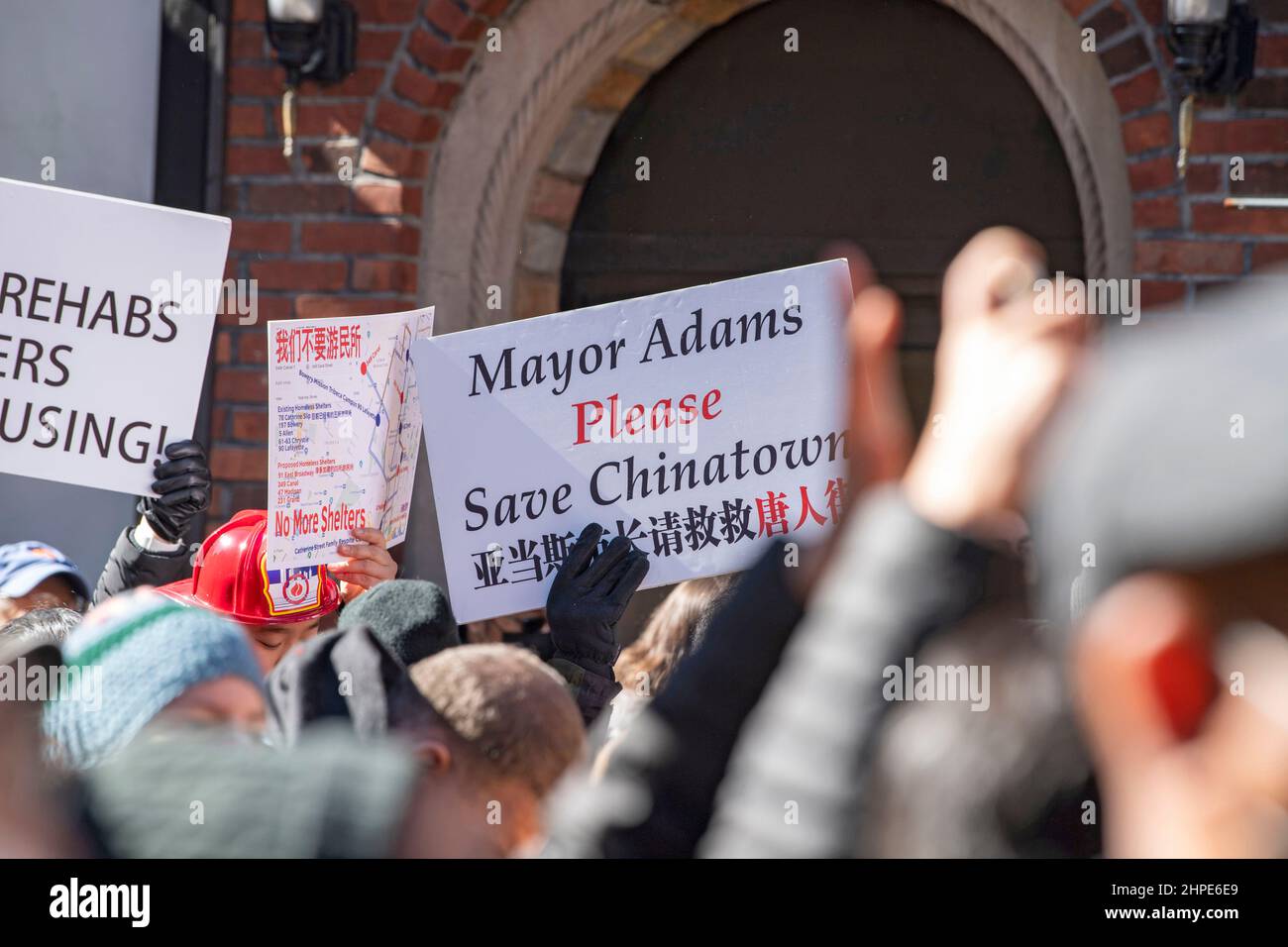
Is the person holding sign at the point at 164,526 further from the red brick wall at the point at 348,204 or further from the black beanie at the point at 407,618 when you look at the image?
the red brick wall at the point at 348,204

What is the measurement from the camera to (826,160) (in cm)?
394

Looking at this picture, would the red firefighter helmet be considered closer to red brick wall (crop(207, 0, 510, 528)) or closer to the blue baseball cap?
the blue baseball cap

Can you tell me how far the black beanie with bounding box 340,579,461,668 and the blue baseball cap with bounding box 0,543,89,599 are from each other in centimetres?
86

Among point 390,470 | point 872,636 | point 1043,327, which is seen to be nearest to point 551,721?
point 872,636

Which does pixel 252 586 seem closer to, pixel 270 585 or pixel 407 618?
pixel 270 585

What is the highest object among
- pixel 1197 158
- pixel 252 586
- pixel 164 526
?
pixel 1197 158

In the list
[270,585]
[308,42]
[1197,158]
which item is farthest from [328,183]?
[1197,158]

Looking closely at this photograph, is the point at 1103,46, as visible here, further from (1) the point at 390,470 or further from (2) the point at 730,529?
(1) the point at 390,470

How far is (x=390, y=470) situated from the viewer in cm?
282

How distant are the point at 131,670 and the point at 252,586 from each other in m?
1.44

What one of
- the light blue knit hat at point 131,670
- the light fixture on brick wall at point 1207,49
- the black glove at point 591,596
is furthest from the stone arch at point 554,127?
the light blue knit hat at point 131,670

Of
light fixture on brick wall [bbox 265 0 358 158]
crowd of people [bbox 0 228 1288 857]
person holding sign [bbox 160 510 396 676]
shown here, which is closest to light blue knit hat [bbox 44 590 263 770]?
crowd of people [bbox 0 228 1288 857]

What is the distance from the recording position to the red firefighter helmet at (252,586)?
2801 millimetres

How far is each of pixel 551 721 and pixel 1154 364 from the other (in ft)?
3.36
